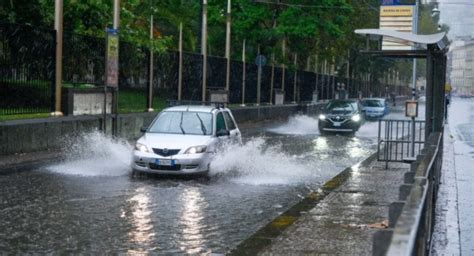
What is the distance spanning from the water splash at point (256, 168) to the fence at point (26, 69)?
224 inches

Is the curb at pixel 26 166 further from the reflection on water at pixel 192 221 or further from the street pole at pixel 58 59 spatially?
the reflection on water at pixel 192 221

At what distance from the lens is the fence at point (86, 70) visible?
18344 millimetres

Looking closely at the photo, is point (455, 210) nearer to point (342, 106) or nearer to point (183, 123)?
point (183, 123)

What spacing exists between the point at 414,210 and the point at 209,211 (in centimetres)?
634

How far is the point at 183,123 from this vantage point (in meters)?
15.9

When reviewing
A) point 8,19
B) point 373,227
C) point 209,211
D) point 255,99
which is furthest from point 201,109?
point 255,99

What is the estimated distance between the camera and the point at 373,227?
9.59 metres

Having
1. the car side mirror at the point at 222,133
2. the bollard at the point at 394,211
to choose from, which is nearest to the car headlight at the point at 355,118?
the car side mirror at the point at 222,133

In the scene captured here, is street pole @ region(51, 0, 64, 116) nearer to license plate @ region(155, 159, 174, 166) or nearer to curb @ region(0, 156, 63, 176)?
curb @ region(0, 156, 63, 176)

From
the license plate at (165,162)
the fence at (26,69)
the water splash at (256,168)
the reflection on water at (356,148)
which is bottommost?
the reflection on water at (356,148)

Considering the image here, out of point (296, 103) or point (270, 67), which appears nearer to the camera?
point (270, 67)

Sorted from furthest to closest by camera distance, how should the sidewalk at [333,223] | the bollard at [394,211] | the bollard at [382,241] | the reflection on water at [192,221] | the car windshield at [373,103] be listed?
the car windshield at [373,103]
the reflection on water at [192,221]
the sidewalk at [333,223]
the bollard at [394,211]
the bollard at [382,241]

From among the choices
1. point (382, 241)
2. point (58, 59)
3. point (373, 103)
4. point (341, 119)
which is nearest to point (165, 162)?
point (58, 59)

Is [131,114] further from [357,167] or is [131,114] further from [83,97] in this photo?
[357,167]
